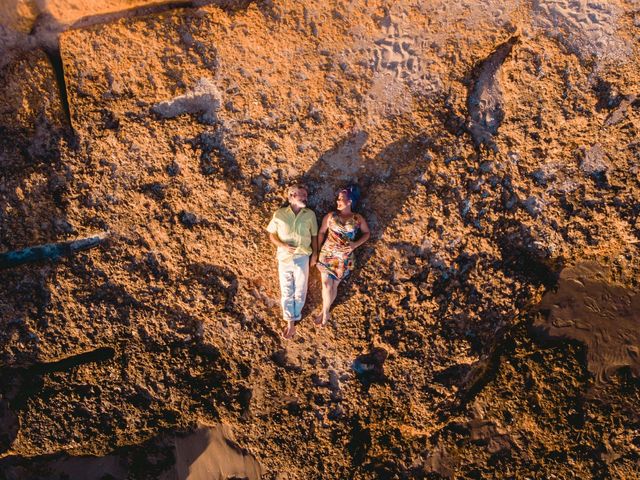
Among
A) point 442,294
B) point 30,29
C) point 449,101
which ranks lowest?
point 442,294

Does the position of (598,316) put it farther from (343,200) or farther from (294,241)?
(294,241)

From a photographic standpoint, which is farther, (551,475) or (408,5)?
(551,475)

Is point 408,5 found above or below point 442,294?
above

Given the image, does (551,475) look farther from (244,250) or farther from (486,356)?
(244,250)

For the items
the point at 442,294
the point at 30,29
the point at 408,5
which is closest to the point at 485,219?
the point at 442,294

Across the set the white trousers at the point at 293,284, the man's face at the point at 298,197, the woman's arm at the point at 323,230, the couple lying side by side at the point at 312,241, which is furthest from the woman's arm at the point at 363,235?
the man's face at the point at 298,197

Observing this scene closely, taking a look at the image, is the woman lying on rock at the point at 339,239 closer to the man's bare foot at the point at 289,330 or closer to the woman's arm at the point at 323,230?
Answer: the woman's arm at the point at 323,230
